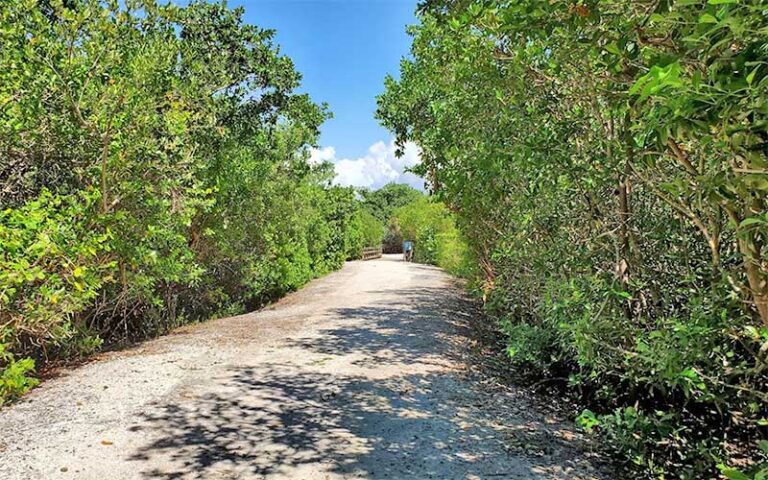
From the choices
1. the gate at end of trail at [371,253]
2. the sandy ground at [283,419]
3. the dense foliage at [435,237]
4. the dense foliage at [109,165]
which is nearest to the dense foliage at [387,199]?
the gate at end of trail at [371,253]

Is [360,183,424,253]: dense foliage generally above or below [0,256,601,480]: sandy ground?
above

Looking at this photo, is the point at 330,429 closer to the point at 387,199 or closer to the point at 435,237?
the point at 435,237

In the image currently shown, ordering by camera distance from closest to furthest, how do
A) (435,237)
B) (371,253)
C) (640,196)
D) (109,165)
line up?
1. (640,196)
2. (109,165)
3. (435,237)
4. (371,253)

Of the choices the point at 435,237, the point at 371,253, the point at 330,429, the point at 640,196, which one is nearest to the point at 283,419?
the point at 330,429

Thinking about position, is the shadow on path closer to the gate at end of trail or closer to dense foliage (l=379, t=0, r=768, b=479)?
dense foliage (l=379, t=0, r=768, b=479)

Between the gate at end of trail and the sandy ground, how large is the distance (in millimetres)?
29744

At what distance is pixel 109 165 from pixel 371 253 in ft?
110

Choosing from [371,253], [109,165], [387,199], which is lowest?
[371,253]

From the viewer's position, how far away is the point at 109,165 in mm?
6227

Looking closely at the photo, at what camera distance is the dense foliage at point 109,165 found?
5.12 m

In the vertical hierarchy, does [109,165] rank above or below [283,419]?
above

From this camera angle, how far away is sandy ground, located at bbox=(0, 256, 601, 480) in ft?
11.8

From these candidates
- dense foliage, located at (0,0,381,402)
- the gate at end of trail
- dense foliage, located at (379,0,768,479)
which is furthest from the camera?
the gate at end of trail

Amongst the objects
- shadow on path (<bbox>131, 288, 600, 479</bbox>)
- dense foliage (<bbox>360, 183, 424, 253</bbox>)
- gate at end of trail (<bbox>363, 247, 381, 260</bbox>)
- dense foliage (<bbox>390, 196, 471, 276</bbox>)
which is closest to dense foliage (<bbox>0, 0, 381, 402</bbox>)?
shadow on path (<bbox>131, 288, 600, 479</bbox>)
